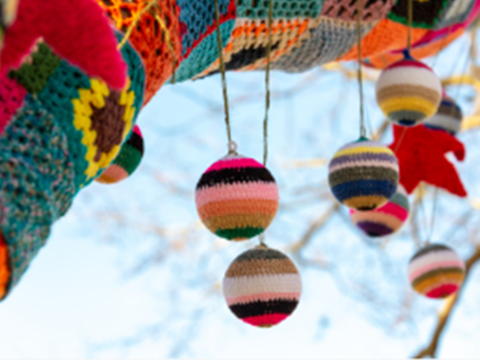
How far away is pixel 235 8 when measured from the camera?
3.65 ft

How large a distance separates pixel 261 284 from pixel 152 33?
0.41 meters

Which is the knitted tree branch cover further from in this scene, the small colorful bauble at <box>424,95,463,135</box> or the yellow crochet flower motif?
the small colorful bauble at <box>424,95,463,135</box>

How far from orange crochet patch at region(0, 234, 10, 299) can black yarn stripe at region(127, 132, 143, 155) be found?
22.7 inches

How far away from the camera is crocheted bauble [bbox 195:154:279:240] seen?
92cm

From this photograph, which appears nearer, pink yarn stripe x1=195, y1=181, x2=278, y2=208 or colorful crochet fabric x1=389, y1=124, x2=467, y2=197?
pink yarn stripe x1=195, y1=181, x2=278, y2=208

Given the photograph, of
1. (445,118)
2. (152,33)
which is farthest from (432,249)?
(152,33)

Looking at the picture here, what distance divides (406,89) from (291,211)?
2.23m

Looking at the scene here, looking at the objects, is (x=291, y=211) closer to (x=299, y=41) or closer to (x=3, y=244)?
(x=299, y=41)

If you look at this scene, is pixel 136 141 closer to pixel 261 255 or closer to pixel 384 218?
pixel 261 255

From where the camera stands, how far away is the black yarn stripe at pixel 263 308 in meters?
1.05

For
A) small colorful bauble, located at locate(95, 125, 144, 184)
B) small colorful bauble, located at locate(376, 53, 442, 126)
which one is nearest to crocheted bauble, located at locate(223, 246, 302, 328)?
small colorful bauble, located at locate(95, 125, 144, 184)

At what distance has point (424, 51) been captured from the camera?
1758 mm

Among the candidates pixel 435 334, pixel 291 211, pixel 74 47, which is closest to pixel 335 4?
pixel 74 47

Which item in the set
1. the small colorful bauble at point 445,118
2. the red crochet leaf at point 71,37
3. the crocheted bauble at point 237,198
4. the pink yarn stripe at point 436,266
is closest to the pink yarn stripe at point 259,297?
the crocheted bauble at point 237,198
